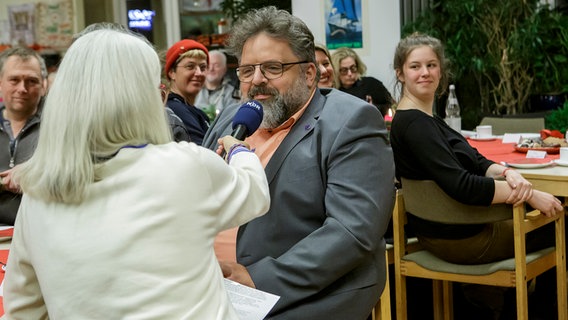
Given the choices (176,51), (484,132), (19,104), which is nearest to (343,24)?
(484,132)

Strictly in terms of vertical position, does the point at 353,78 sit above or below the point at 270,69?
below

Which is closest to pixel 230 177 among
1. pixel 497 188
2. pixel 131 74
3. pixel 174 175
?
pixel 174 175

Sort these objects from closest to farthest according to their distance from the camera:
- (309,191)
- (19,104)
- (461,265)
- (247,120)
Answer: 1. (247,120)
2. (309,191)
3. (461,265)
4. (19,104)

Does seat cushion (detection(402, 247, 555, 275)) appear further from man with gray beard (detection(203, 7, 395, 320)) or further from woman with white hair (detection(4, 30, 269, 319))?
woman with white hair (detection(4, 30, 269, 319))

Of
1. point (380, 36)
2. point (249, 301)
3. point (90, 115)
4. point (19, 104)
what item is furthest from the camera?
point (380, 36)

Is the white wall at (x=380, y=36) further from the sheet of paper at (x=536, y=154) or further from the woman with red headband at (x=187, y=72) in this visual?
the sheet of paper at (x=536, y=154)

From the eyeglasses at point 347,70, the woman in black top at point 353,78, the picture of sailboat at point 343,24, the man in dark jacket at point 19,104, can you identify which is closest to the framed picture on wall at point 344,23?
the picture of sailboat at point 343,24

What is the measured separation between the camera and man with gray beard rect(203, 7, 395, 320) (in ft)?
6.93

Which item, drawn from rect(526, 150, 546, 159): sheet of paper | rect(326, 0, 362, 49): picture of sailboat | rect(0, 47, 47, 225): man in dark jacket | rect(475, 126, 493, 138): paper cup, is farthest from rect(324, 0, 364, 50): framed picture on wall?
rect(0, 47, 47, 225): man in dark jacket

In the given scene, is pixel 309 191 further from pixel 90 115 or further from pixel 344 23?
pixel 344 23

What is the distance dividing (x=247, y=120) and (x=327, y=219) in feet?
1.19

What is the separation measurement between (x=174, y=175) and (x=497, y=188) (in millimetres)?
1890

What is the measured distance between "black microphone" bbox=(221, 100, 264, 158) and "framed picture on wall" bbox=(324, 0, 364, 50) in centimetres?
630

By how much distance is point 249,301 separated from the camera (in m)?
1.95
